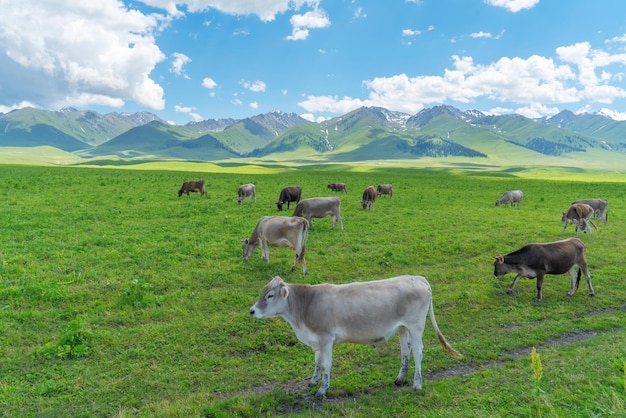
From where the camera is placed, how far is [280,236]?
52.9ft

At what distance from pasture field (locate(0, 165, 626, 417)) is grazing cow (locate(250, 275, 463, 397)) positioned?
97cm

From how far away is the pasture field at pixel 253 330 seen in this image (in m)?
7.52

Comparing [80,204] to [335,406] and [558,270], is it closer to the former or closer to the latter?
[335,406]

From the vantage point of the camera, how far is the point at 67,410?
755 centimetres

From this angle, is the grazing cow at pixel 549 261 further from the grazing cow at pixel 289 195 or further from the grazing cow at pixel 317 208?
the grazing cow at pixel 289 195

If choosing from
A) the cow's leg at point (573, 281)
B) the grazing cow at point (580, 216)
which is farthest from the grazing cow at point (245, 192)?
the cow's leg at point (573, 281)

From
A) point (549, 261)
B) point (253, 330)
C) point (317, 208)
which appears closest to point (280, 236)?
point (253, 330)

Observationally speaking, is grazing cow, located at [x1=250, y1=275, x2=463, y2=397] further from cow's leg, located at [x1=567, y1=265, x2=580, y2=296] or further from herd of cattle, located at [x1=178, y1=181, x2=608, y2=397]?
cow's leg, located at [x1=567, y1=265, x2=580, y2=296]

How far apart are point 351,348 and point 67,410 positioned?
6.80 metres

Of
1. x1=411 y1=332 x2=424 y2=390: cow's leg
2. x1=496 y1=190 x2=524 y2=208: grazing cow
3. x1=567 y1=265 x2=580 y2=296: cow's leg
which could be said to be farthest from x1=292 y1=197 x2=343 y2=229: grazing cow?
x1=496 y1=190 x2=524 y2=208: grazing cow

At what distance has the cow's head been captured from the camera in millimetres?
8266

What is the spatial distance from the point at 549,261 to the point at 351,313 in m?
9.70

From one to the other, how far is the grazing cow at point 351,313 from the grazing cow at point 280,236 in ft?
22.7

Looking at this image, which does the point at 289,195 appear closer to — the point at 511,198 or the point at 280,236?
the point at 280,236
